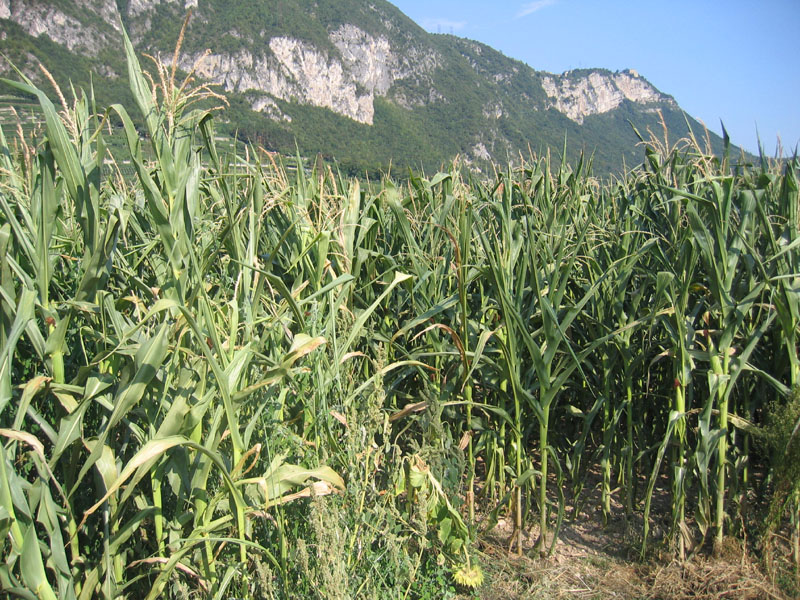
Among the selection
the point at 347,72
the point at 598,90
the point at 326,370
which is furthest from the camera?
the point at 598,90

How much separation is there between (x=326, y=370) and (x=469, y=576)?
108 centimetres

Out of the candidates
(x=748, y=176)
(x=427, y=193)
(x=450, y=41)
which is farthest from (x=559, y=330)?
(x=450, y=41)

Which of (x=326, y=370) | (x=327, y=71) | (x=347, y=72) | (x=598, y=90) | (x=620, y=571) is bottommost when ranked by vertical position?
(x=620, y=571)

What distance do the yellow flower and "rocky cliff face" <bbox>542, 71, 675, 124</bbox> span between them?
513 ft

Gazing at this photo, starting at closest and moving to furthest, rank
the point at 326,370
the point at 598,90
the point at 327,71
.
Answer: the point at 326,370, the point at 327,71, the point at 598,90

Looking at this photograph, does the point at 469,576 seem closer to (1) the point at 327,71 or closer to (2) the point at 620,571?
(2) the point at 620,571

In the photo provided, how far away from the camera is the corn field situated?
1743 mm

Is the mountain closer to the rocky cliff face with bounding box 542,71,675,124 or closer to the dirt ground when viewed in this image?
the rocky cliff face with bounding box 542,71,675,124

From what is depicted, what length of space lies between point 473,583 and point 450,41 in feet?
529

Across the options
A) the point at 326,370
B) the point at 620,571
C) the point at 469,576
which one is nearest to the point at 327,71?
the point at 326,370

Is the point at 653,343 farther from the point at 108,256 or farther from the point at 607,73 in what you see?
the point at 607,73

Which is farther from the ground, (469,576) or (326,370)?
(326,370)

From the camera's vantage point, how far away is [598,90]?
7032 inches

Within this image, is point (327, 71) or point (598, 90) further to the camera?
point (598, 90)
